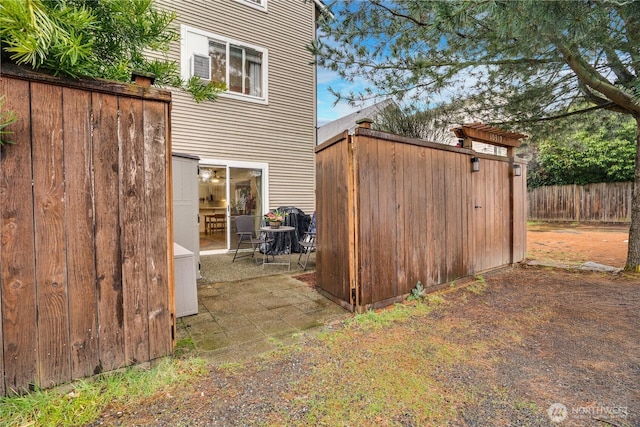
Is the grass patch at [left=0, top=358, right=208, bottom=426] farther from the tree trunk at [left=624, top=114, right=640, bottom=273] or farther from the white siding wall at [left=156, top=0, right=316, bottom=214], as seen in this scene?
the tree trunk at [left=624, top=114, right=640, bottom=273]

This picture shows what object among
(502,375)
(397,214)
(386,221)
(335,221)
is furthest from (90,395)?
(397,214)

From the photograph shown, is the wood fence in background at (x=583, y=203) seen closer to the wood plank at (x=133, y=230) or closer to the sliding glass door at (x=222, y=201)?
the sliding glass door at (x=222, y=201)

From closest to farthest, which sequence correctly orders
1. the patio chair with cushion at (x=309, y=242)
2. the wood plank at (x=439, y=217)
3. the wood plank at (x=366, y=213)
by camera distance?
1. the wood plank at (x=366, y=213)
2. the wood plank at (x=439, y=217)
3. the patio chair with cushion at (x=309, y=242)

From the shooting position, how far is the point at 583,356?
91.4 inches

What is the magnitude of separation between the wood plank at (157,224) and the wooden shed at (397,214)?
5.91 ft

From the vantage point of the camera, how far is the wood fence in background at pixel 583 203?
11734 millimetres

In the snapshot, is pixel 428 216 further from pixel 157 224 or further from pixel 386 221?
pixel 157 224

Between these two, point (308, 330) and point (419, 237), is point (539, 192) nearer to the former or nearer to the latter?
point (419, 237)

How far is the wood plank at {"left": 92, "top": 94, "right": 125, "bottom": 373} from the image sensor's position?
74.8 inches

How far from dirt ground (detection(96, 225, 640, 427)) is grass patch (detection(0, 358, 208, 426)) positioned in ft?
0.35

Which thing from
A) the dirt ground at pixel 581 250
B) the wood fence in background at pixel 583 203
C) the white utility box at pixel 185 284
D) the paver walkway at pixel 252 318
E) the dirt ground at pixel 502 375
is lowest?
the dirt ground at pixel 502 375

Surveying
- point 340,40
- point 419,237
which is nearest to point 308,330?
point 419,237

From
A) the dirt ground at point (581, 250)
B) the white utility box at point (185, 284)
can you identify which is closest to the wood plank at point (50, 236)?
the white utility box at point (185, 284)

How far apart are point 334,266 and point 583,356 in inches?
91.6
